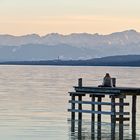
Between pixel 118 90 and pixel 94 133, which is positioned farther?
pixel 94 133

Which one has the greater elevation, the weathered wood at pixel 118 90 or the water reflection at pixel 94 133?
the weathered wood at pixel 118 90

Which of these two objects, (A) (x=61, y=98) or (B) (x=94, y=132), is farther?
(A) (x=61, y=98)

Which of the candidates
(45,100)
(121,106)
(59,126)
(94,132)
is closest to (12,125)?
(59,126)

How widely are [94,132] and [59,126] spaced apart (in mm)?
4122

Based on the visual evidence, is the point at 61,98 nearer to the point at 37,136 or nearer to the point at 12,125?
the point at 12,125

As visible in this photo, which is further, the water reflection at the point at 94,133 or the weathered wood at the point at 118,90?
the weathered wood at the point at 118,90

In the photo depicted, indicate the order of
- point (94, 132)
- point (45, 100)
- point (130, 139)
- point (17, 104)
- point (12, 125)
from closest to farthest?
1. point (130, 139)
2. point (94, 132)
3. point (12, 125)
4. point (17, 104)
5. point (45, 100)

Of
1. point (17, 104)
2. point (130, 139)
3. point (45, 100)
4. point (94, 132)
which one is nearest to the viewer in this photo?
point (130, 139)

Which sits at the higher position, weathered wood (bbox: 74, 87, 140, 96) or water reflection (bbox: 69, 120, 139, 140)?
weathered wood (bbox: 74, 87, 140, 96)

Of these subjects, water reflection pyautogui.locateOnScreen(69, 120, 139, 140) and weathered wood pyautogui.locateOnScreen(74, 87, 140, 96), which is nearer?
water reflection pyautogui.locateOnScreen(69, 120, 139, 140)

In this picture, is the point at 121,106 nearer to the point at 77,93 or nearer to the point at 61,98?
the point at 77,93

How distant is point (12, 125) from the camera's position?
51.1 meters

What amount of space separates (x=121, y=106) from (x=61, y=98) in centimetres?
3818

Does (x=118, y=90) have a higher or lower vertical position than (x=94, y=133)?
higher
